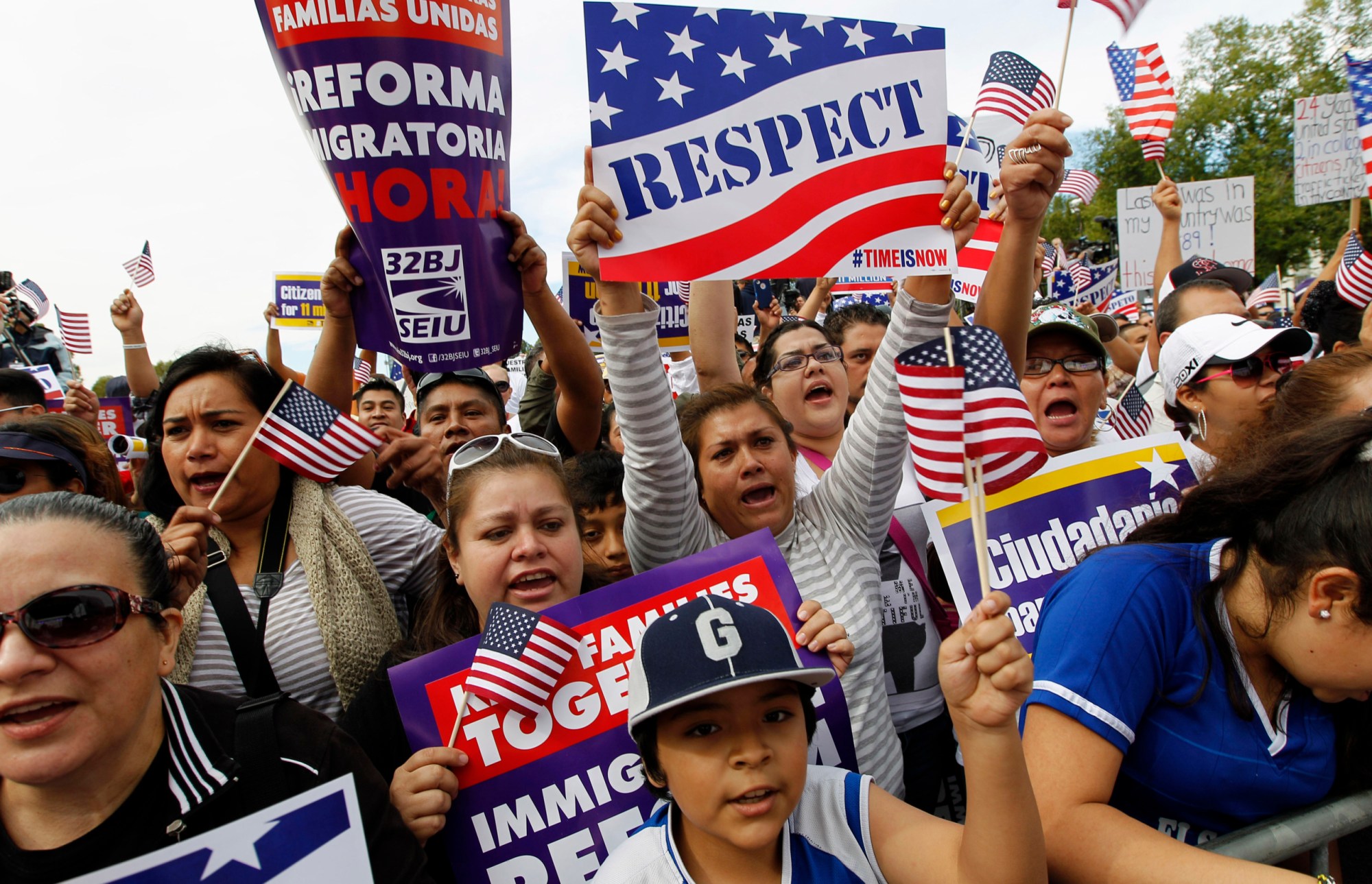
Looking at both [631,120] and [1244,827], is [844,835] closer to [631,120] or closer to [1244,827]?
[1244,827]

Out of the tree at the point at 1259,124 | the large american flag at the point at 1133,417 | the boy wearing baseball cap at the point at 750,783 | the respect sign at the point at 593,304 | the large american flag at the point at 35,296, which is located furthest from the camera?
the tree at the point at 1259,124

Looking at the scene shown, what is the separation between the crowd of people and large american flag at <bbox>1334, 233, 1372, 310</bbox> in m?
2.97

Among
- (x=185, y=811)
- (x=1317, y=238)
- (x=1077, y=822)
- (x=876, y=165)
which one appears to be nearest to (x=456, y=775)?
(x=185, y=811)

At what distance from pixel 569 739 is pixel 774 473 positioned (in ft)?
3.60

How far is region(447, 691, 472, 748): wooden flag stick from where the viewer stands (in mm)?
2273

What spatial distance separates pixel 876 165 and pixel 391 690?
2.19m

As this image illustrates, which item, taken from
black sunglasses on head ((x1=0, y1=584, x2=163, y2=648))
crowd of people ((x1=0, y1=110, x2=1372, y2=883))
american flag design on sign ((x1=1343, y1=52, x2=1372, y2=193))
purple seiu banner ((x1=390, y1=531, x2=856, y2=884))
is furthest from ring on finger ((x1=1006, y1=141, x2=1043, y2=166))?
american flag design on sign ((x1=1343, y1=52, x2=1372, y2=193))

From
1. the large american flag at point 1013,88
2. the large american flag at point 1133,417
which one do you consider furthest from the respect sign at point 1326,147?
the large american flag at point 1013,88

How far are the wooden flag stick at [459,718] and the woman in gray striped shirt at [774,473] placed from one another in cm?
74

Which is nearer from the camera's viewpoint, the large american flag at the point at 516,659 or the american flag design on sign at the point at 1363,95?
the large american flag at the point at 516,659

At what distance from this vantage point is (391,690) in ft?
7.79

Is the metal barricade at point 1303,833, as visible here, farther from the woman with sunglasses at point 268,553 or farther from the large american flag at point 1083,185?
the large american flag at point 1083,185

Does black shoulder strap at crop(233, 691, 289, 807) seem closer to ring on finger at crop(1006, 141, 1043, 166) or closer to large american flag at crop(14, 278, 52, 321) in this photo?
ring on finger at crop(1006, 141, 1043, 166)

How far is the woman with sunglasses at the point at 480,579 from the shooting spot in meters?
2.20
